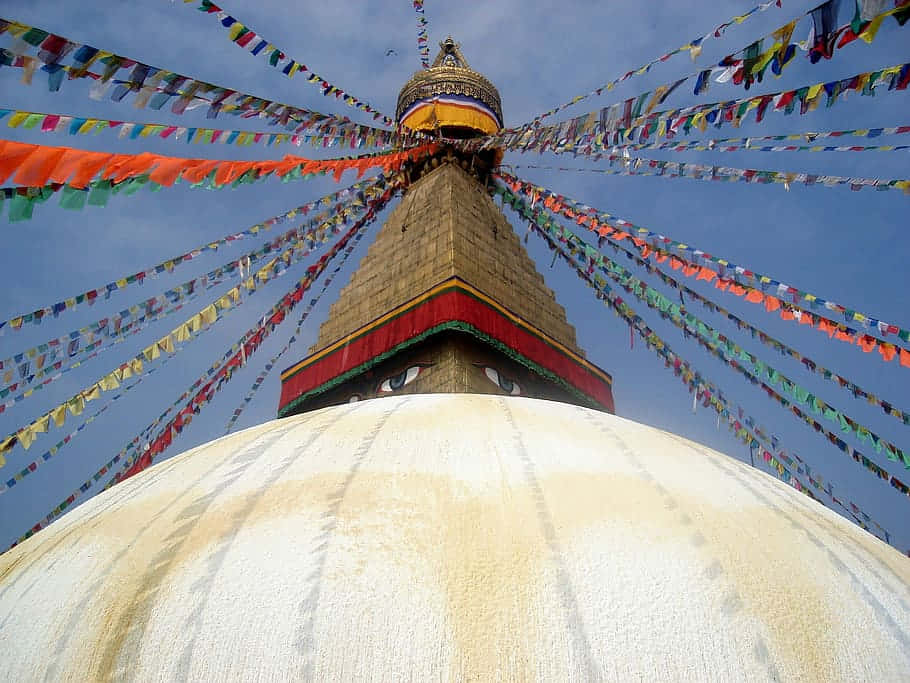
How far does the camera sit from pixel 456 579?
76.7 inches

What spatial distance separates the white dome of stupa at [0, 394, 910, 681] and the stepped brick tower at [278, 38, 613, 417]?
389 centimetres

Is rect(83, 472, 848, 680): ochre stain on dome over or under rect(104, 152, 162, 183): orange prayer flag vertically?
under

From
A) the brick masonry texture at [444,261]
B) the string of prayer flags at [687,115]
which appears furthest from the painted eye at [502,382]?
the string of prayer flags at [687,115]

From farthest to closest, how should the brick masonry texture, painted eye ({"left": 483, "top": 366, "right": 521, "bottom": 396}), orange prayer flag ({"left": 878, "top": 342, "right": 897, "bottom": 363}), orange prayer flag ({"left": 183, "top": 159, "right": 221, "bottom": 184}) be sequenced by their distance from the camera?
1. the brick masonry texture
2. painted eye ({"left": 483, "top": 366, "right": 521, "bottom": 396})
3. orange prayer flag ({"left": 878, "top": 342, "right": 897, "bottom": 363})
4. orange prayer flag ({"left": 183, "top": 159, "right": 221, "bottom": 184})

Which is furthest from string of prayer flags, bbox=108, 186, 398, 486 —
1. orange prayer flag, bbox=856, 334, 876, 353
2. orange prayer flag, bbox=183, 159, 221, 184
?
orange prayer flag, bbox=856, 334, 876, 353

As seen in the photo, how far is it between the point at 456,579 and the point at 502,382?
16.8ft

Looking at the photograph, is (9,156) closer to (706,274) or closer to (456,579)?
(456,579)

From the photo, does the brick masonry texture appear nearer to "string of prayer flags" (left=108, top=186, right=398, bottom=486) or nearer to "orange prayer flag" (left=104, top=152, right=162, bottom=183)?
"string of prayer flags" (left=108, top=186, right=398, bottom=486)

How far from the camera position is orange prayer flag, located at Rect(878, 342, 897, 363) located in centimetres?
A: 504

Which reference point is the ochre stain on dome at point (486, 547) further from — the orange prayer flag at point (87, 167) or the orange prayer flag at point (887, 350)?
the orange prayer flag at point (887, 350)

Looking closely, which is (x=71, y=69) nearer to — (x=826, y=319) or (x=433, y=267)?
(x=433, y=267)

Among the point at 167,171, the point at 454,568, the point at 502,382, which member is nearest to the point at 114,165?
the point at 167,171

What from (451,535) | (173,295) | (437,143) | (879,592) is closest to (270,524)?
(451,535)

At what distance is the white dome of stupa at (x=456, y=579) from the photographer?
1.79 meters
